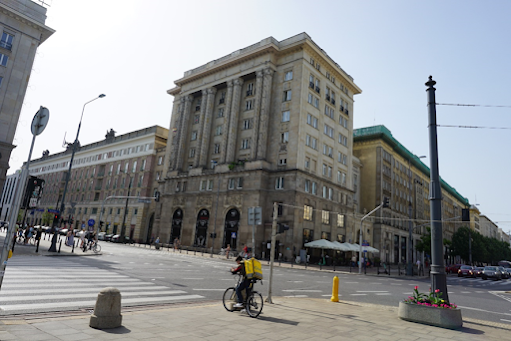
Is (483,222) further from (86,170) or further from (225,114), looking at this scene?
(86,170)

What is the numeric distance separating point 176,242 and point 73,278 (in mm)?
36769

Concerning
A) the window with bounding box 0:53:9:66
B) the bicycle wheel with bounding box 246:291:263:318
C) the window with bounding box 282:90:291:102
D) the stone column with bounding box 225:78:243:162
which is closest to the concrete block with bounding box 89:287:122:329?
the bicycle wheel with bounding box 246:291:263:318

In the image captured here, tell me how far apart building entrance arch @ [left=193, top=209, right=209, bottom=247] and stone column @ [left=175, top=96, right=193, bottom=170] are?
35.4 feet

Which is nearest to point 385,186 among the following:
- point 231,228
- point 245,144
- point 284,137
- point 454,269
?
point 454,269

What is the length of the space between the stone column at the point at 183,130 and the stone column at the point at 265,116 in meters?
17.1

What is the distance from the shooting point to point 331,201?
50.1 meters

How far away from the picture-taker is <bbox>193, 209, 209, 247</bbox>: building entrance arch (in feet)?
164

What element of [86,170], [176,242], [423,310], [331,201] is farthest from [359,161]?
[86,170]

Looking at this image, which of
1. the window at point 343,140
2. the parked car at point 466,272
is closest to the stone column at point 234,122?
the window at point 343,140

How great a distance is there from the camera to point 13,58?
34844 millimetres

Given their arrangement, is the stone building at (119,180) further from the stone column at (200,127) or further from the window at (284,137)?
the window at (284,137)

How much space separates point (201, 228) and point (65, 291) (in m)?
40.8

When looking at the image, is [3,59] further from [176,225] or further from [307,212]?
[307,212]

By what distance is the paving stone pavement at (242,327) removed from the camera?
20.5 ft
